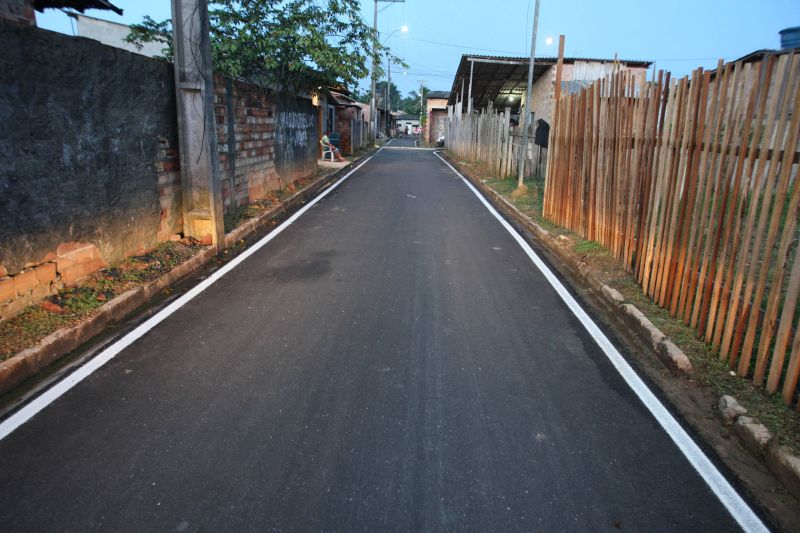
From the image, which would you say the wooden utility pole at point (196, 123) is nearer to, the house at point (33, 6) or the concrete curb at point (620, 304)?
the house at point (33, 6)

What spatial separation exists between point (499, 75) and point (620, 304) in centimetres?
2526

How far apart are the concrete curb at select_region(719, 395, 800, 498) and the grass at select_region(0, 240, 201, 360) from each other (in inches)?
193

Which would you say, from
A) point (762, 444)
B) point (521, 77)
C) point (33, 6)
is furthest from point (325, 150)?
point (762, 444)

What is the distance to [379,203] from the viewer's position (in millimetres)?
11844

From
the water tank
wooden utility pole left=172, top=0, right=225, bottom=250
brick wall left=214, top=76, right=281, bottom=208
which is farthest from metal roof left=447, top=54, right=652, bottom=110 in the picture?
wooden utility pole left=172, top=0, right=225, bottom=250

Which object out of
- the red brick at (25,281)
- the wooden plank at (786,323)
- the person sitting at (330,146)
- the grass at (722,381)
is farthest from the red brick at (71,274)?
the person sitting at (330,146)

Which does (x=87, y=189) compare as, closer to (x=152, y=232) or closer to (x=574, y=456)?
(x=152, y=232)

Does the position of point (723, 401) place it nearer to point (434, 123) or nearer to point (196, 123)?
point (196, 123)

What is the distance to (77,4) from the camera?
949 cm

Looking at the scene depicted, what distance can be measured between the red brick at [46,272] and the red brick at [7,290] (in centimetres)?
31

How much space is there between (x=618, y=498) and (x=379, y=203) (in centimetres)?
974

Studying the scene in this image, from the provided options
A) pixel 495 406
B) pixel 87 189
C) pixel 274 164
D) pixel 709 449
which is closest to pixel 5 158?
pixel 87 189

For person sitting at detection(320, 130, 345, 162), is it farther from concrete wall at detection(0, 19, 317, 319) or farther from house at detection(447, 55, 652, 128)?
concrete wall at detection(0, 19, 317, 319)

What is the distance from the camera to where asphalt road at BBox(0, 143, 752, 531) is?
97.5 inches
